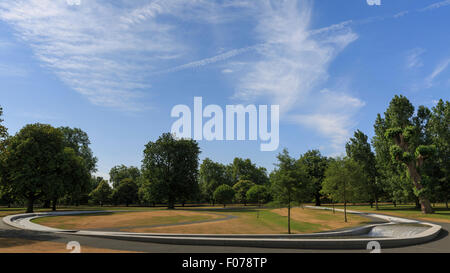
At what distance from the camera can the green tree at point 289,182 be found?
22.3 meters

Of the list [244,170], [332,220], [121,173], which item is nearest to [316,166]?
[332,220]

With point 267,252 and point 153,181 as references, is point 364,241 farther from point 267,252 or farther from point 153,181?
point 153,181

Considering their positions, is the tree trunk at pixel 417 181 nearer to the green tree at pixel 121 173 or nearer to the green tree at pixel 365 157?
the green tree at pixel 365 157

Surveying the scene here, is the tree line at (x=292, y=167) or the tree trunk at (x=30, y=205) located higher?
the tree line at (x=292, y=167)

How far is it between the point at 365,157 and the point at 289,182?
51.6 m

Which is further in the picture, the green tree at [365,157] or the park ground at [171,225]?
the green tree at [365,157]

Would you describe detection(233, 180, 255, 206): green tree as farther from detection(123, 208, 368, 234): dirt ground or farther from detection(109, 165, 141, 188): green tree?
detection(123, 208, 368, 234): dirt ground

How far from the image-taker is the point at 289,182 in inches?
879

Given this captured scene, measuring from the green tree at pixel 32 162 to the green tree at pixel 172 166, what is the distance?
21129 millimetres

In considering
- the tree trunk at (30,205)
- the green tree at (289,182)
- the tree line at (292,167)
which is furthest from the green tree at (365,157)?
the tree trunk at (30,205)

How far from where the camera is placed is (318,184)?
74188mm
